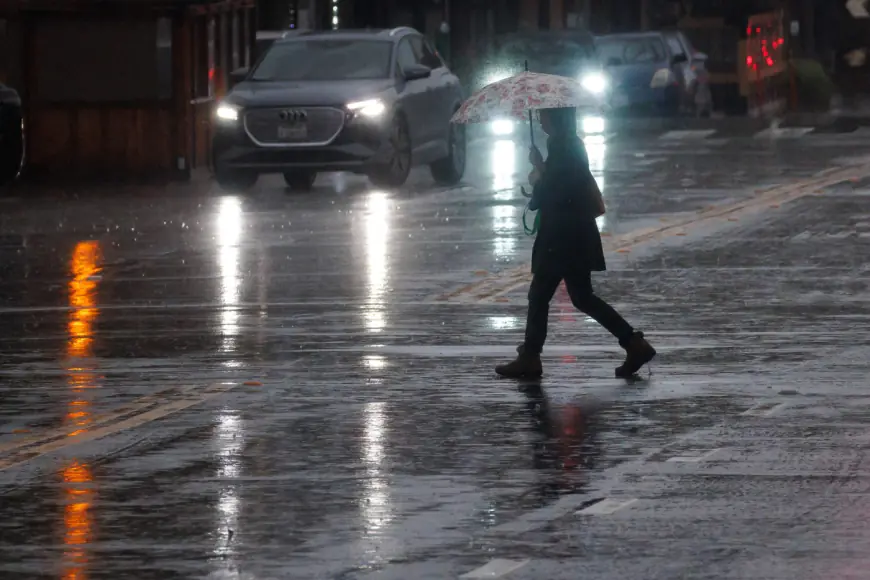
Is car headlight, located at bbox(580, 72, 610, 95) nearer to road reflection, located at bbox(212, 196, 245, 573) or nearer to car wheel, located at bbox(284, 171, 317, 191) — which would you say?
car wheel, located at bbox(284, 171, 317, 191)

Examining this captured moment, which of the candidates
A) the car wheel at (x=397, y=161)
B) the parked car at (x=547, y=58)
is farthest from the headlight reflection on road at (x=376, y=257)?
the parked car at (x=547, y=58)

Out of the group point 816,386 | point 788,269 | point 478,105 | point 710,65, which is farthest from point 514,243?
point 710,65

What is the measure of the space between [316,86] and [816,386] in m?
16.1

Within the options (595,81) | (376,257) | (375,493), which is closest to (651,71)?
(595,81)

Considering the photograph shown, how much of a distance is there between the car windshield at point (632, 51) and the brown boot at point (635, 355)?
1180 inches

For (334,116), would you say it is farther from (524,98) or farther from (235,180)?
(524,98)

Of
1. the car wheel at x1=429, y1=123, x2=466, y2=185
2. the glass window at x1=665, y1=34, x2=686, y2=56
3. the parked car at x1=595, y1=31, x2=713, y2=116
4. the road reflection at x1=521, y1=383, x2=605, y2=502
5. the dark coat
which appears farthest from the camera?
the glass window at x1=665, y1=34, x2=686, y2=56

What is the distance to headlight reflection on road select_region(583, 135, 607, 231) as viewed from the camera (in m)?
27.8

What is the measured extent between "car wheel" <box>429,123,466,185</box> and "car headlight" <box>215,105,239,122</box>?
2.65 m

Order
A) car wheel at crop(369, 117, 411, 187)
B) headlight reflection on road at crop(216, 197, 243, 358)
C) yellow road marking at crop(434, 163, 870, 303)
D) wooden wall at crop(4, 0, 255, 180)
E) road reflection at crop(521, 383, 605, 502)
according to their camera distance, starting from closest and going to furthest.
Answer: road reflection at crop(521, 383, 605, 502) < headlight reflection on road at crop(216, 197, 243, 358) < yellow road marking at crop(434, 163, 870, 303) < car wheel at crop(369, 117, 411, 187) < wooden wall at crop(4, 0, 255, 180)

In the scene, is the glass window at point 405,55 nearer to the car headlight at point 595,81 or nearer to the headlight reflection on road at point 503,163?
the headlight reflection on road at point 503,163

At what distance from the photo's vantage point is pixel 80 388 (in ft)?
41.2

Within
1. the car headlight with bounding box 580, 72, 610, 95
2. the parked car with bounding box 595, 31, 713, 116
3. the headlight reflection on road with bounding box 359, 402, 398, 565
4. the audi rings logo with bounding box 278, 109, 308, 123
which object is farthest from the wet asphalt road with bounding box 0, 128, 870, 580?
the parked car with bounding box 595, 31, 713, 116

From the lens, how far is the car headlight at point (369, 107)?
27375mm
